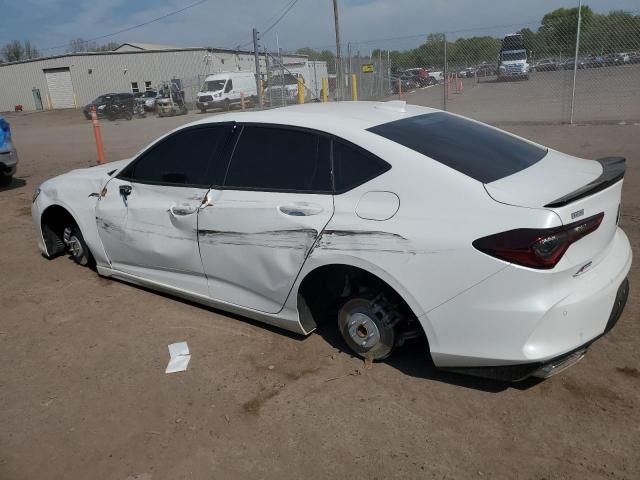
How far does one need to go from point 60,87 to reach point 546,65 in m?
46.7

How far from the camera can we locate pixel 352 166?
10.4 ft

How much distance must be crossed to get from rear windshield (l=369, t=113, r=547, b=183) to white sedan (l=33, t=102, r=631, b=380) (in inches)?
0.6

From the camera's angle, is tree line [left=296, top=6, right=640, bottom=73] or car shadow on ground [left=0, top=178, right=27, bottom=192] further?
tree line [left=296, top=6, right=640, bottom=73]

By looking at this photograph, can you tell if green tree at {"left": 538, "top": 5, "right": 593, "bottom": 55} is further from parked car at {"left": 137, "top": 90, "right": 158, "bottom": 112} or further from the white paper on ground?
parked car at {"left": 137, "top": 90, "right": 158, "bottom": 112}

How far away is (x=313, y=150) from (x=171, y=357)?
67.4 inches

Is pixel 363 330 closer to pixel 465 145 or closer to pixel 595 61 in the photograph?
pixel 465 145

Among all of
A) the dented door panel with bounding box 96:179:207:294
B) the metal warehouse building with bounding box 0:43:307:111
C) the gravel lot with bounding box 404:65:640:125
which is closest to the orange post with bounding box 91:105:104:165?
the dented door panel with bounding box 96:179:207:294

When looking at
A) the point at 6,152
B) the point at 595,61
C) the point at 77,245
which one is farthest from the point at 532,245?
the point at 595,61

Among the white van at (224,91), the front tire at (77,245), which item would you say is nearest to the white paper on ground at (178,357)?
the front tire at (77,245)

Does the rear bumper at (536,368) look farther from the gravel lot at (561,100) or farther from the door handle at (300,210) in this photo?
the gravel lot at (561,100)

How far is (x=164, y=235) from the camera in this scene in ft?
13.4

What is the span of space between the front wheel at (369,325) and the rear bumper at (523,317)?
0.33 meters

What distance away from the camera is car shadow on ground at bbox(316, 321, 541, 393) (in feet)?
10.2

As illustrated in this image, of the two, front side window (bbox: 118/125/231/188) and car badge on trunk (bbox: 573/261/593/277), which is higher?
front side window (bbox: 118/125/231/188)
